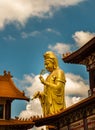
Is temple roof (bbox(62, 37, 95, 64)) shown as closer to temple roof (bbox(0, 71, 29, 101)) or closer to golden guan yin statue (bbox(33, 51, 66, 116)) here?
golden guan yin statue (bbox(33, 51, 66, 116))

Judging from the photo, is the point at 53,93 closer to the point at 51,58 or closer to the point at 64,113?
the point at 51,58

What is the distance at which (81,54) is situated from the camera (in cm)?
2759

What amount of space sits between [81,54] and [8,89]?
1347cm

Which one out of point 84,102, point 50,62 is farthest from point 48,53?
point 84,102

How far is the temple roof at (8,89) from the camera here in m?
37.7

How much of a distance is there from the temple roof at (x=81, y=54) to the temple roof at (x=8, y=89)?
33.1ft

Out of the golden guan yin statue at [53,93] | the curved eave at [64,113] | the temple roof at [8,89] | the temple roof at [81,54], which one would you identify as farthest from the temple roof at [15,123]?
the temple roof at [81,54]

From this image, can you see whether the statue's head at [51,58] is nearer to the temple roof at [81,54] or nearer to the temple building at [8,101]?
the temple building at [8,101]

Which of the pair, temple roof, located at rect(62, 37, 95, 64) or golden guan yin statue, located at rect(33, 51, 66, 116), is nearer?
temple roof, located at rect(62, 37, 95, 64)

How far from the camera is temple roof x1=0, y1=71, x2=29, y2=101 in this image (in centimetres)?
3770

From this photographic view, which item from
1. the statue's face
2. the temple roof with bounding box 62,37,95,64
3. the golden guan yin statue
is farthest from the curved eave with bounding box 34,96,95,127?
the statue's face

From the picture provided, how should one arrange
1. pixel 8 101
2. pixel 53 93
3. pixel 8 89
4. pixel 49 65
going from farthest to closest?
pixel 8 89
pixel 8 101
pixel 49 65
pixel 53 93

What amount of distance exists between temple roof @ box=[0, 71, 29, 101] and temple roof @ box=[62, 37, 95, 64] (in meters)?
10.1

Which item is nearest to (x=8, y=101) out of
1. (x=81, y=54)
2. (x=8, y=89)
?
(x=8, y=89)
